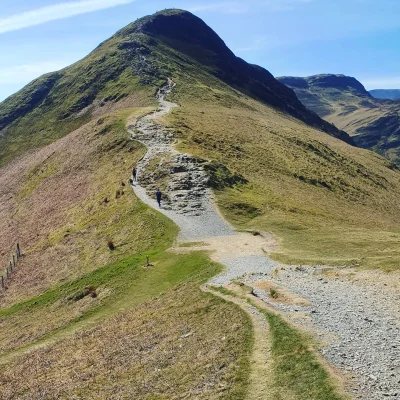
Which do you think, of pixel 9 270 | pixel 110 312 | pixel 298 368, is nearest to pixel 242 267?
pixel 110 312

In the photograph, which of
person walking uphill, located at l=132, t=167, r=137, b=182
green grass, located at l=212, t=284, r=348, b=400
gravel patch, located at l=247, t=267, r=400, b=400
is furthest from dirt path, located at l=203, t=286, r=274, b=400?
person walking uphill, located at l=132, t=167, r=137, b=182

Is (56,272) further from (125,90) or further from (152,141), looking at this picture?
(125,90)

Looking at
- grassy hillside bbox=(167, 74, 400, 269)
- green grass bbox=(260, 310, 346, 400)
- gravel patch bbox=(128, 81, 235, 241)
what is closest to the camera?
green grass bbox=(260, 310, 346, 400)

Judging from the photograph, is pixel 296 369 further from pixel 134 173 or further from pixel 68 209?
pixel 134 173

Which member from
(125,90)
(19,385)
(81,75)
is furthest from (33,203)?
(81,75)

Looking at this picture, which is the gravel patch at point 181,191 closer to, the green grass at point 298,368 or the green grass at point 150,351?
the green grass at point 150,351

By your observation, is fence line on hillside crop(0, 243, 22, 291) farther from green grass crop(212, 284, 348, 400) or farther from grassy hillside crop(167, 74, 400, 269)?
green grass crop(212, 284, 348, 400)

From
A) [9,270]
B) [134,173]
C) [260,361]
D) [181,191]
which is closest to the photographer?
[260,361]
